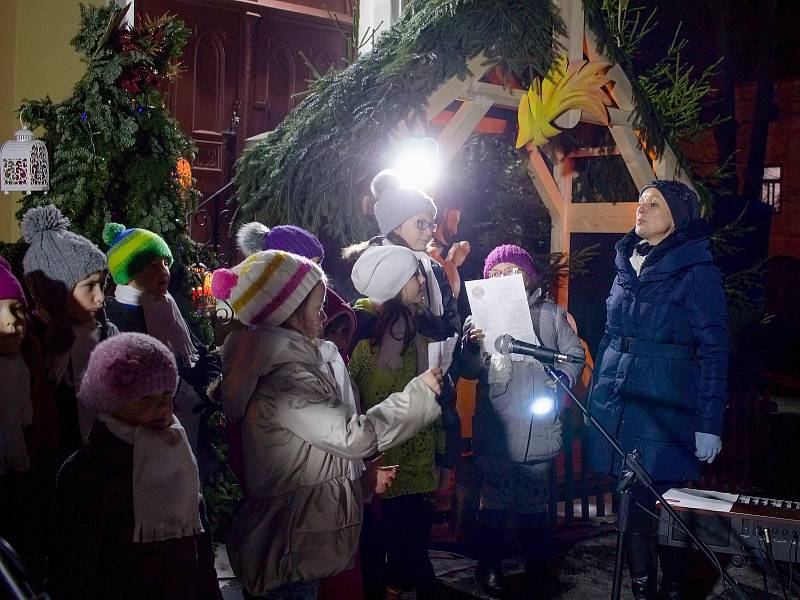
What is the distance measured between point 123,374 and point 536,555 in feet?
9.22

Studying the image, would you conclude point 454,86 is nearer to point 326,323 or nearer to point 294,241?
point 294,241

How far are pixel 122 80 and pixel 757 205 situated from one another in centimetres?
1630

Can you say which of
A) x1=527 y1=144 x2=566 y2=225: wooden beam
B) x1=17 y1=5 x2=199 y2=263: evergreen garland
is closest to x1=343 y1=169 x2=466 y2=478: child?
x1=17 y1=5 x2=199 y2=263: evergreen garland

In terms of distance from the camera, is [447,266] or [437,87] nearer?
[437,87]

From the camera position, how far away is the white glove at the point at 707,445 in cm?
404

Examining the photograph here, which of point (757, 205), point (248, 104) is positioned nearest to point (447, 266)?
point (248, 104)

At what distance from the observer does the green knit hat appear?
3969mm

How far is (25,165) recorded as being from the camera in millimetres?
4352

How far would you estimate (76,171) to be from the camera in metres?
4.38

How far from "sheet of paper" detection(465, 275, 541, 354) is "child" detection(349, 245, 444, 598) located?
0.59m

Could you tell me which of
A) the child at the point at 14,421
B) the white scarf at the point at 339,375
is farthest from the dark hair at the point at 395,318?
the child at the point at 14,421

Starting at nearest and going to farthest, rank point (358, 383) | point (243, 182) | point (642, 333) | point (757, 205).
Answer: point (358, 383)
point (642, 333)
point (243, 182)
point (757, 205)

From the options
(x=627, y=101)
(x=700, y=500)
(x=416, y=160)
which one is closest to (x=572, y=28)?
(x=627, y=101)

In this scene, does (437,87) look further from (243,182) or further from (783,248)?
(783,248)
